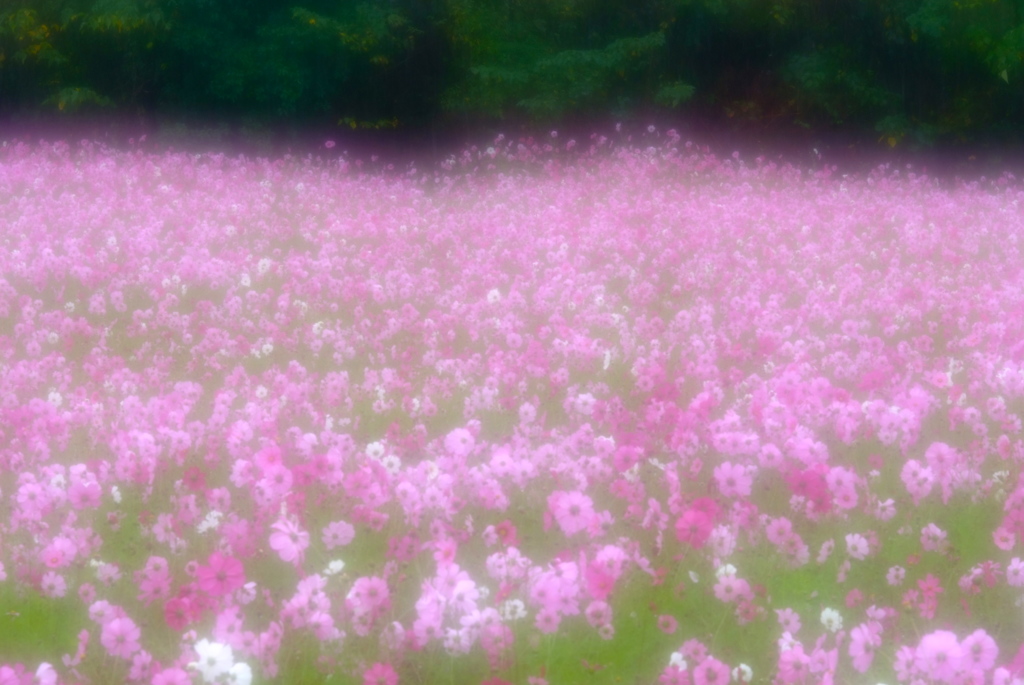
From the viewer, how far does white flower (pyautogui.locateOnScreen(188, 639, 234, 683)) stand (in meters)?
2.53

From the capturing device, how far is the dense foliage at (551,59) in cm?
1805

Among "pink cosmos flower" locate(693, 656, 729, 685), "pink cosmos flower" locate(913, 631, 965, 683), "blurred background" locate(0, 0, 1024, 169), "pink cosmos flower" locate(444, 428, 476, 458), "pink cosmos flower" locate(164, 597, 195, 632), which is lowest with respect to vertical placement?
"blurred background" locate(0, 0, 1024, 169)

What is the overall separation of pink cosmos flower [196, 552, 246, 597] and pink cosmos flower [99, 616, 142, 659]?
21cm

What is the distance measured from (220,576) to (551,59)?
16145 millimetres

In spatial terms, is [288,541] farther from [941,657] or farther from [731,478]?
[941,657]

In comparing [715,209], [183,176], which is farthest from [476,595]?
[183,176]

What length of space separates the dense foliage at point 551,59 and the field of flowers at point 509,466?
33.6ft

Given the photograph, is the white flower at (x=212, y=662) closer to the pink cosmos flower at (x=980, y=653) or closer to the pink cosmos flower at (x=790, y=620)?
the pink cosmos flower at (x=790, y=620)

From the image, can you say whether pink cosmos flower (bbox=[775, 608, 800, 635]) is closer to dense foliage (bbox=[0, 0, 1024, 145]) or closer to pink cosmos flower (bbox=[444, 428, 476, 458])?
pink cosmos flower (bbox=[444, 428, 476, 458])

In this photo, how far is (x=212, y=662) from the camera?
8.37 feet

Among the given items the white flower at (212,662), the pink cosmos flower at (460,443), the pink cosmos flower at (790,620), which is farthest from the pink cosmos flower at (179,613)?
the pink cosmos flower at (790,620)

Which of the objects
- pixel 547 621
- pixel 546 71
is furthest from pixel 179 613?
pixel 546 71

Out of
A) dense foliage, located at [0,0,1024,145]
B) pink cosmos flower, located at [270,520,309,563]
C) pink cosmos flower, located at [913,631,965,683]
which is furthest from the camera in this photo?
dense foliage, located at [0,0,1024,145]

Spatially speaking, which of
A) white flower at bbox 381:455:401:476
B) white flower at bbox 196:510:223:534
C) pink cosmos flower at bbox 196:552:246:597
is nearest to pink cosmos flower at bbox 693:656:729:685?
pink cosmos flower at bbox 196:552:246:597
